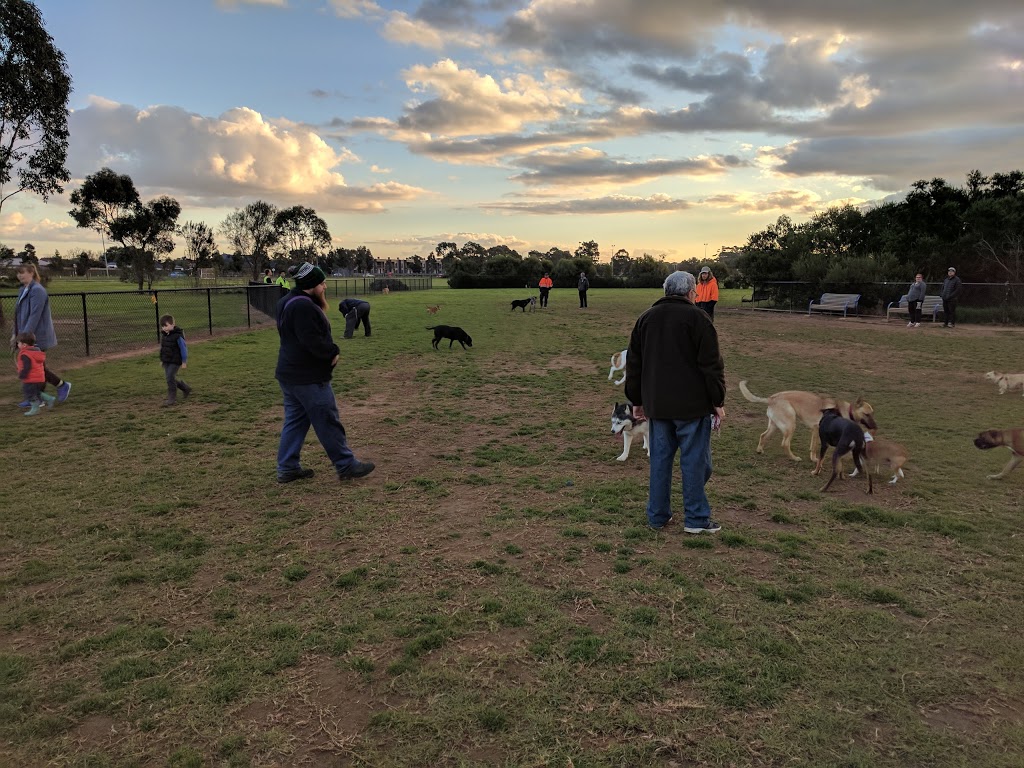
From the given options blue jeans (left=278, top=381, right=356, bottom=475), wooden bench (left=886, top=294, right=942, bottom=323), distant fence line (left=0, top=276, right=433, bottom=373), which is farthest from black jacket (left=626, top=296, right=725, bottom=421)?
wooden bench (left=886, top=294, right=942, bottom=323)

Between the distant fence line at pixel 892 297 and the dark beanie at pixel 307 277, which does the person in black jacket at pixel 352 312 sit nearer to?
the dark beanie at pixel 307 277

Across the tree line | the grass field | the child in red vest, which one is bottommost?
the grass field

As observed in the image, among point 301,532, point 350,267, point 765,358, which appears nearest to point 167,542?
point 301,532

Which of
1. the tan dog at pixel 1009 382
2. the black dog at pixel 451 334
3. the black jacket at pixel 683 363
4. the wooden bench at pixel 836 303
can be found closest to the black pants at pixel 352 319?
the black dog at pixel 451 334

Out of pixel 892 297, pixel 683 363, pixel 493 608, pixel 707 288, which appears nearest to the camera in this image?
pixel 493 608

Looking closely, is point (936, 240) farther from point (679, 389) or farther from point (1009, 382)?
point (679, 389)

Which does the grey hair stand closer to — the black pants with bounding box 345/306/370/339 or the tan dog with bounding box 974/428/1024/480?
the tan dog with bounding box 974/428/1024/480

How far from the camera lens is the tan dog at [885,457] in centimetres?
520

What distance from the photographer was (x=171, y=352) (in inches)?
335

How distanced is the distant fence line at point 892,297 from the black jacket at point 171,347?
24.7 meters

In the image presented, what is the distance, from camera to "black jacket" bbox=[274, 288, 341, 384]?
5.07 meters

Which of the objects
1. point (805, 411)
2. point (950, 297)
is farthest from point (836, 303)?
point (805, 411)

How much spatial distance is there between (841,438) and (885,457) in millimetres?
453

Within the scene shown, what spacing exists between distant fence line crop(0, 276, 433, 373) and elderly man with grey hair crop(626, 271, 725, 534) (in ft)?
36.1
